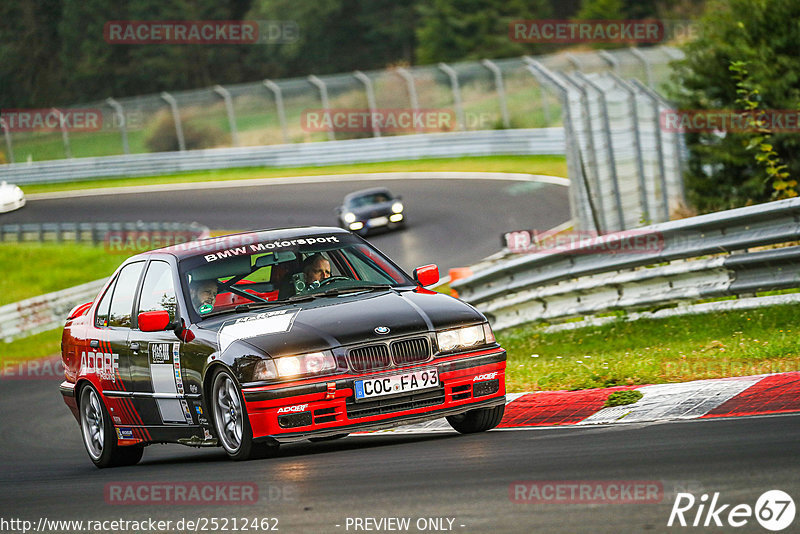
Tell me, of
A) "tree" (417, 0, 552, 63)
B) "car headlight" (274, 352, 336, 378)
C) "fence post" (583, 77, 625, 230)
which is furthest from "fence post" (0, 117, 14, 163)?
"car headlight" (274, 352, 336, 378)

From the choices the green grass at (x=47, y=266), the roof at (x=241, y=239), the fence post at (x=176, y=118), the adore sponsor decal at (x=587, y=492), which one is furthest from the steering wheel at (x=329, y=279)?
the fence post at (x=176, y=118)

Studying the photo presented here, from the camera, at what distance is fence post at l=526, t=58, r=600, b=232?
61.7 ft

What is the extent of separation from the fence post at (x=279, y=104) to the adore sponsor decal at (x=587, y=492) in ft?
129

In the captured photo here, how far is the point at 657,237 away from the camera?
11.2m

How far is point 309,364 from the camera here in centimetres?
718

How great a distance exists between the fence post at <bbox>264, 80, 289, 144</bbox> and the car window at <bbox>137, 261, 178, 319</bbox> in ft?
117

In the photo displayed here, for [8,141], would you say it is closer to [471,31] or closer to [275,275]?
[471,31]

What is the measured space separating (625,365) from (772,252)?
1.78 m

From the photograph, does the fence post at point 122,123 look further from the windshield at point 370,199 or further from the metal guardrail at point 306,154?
the windshield at point 370,199

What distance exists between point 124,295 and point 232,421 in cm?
201

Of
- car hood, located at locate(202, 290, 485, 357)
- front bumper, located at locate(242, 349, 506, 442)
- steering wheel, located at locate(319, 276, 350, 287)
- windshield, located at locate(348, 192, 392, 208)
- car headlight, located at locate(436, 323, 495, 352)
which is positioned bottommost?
front bumper, located at locate(242, 349, 506, 442)

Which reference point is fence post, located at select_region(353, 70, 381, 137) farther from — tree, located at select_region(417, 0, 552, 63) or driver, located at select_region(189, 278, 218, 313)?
driver, located at select_region(189, 278, 218, 313)

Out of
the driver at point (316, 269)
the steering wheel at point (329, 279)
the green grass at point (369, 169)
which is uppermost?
the green grass at point (369, 169)

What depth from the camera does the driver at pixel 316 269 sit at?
838cm
